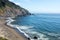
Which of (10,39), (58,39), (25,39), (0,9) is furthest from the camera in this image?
(0,9)

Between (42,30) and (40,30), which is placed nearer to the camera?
(42,30)

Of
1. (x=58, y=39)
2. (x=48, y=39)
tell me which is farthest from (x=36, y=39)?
(x=58, y=39)

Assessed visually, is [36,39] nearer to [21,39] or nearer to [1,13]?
[21,39]

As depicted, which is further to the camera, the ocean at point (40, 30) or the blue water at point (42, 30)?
the blue water at point (42, 30)

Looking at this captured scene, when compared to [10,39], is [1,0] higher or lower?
higher

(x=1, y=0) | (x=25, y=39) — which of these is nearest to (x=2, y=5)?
(x=1, y=0)

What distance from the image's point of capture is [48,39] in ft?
160

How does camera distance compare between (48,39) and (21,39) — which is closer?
(21,39)

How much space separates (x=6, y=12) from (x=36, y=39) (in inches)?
4883

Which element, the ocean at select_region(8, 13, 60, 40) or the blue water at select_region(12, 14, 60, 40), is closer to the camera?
the ocean at select_region(8, 13, 60, 40)

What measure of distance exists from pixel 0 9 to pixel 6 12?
13319 mm

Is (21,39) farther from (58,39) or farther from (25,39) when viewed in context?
(58,39)

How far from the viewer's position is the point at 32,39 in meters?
47.2

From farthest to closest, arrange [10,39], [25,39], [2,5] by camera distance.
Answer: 1. [2,5]
2. [25,39]
3. [10,39]
